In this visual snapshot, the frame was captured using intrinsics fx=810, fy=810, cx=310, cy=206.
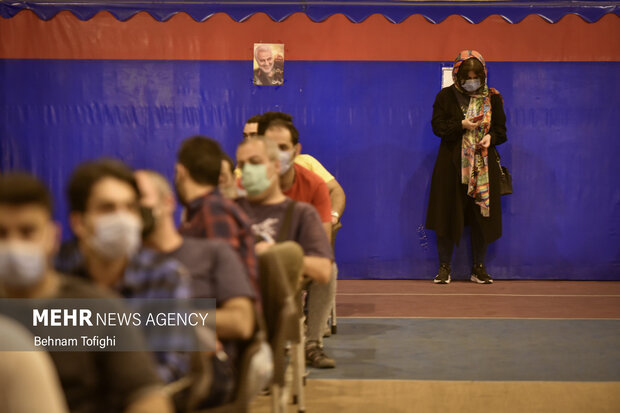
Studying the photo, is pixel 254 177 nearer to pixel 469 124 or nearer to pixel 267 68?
pixel 469 124

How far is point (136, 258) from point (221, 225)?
60 centimetres

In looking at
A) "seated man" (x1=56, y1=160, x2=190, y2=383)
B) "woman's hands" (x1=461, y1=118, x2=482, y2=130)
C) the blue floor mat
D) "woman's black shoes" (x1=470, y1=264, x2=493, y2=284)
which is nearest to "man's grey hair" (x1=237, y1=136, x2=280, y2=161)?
the blue floor mat

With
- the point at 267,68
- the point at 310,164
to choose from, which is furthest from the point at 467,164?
the point at 310,164

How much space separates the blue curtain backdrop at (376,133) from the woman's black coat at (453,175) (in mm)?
285

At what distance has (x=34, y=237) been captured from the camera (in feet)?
5.52

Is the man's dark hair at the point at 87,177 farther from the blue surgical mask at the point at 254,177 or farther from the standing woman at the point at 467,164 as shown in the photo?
the standing woman at the point at 467,164

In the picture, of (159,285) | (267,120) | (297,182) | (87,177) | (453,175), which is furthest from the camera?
(453,175)

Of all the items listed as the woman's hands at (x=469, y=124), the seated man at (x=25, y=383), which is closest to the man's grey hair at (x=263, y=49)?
the woman's hands at (x=469, y=124)

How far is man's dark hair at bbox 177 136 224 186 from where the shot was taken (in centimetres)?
269

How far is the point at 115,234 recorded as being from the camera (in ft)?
6.55

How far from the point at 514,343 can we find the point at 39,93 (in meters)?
5.25

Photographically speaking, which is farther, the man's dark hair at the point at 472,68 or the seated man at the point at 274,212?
the man's dark hair at the point at 472,68

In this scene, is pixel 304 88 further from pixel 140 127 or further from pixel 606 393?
pixel 606 393

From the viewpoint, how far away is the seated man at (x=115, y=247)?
1978 millimetres
